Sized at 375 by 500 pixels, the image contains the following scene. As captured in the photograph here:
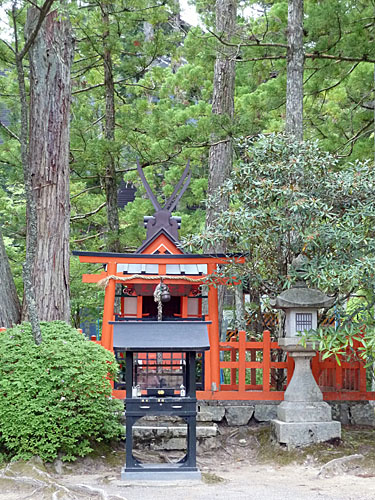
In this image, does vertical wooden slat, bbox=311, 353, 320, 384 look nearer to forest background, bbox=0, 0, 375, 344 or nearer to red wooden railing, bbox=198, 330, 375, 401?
red wooden railing, bbox=198, 330, 375, 401

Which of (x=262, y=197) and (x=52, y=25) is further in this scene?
(x=52, y=25)

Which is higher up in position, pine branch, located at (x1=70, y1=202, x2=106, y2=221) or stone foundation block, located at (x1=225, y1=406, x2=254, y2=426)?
pine branch, located at (x1=70, y1=202, x2=106, y2=221)

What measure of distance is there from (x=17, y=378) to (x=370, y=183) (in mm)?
5191

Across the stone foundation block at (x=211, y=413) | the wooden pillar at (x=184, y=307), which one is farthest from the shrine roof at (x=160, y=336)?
the wooden pillar at (x=184, y=307)

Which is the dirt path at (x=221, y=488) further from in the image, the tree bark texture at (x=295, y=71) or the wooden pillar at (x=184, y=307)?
the tree bark texture at (x=295, y=71)

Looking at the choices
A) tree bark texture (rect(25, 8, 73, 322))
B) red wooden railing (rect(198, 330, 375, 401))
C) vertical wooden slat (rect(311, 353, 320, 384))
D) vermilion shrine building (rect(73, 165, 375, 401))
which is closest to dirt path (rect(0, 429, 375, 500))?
red wooden railing (rect(198, 330, 375, 401))

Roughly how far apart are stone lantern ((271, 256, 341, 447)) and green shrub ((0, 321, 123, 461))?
2.53m

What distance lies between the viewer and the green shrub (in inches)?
282

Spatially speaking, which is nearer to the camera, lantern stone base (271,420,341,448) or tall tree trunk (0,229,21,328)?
lantern stone base (271,420,341,448)

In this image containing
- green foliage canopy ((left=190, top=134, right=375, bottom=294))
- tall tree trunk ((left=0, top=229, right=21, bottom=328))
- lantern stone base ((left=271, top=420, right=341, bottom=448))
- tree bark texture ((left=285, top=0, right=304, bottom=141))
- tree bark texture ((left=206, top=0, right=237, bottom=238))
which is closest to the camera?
green foliage canopy ((left=190, top=134, right=375, bottom=294))

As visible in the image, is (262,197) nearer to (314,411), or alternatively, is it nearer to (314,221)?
(314,221)

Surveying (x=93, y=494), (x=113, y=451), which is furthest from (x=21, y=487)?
(x=113, y=451)

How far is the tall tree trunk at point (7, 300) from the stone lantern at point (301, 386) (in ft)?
12.4

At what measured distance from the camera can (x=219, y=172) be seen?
12891mm
